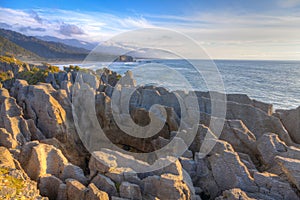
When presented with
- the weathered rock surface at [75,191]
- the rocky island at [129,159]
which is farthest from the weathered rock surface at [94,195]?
the weathered rock surface at [75,191]

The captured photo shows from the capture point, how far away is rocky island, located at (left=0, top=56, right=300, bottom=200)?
9.68 meters

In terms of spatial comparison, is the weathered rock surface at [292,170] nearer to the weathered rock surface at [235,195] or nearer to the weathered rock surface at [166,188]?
the weathered rock surface at [235,195]

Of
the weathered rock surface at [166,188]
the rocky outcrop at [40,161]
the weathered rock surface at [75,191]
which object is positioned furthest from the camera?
the rocky outcrop at [40,161]

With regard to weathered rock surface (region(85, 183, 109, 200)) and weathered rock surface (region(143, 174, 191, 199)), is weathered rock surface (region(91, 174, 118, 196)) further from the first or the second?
weathered rock surface (region(143, 174, 191, 199))

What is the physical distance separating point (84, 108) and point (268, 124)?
1500 cm

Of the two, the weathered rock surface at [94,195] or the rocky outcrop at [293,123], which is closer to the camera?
the weathered rock surface at [94,195]

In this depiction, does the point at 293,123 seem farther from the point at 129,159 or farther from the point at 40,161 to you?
the point at 40,161

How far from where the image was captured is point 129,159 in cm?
1185

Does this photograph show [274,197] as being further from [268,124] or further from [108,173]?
[268,124]

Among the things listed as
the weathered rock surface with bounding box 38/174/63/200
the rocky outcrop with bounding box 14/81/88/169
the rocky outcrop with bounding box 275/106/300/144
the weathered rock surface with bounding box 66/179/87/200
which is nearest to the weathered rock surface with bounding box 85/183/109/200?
the weathered rock surface with bounding box 66/179/87/200

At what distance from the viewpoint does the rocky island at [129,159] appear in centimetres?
968

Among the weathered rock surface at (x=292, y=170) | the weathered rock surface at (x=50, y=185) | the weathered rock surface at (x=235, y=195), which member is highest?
the weathered rock surface at (x=292, y=170)

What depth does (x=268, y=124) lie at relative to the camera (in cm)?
1900

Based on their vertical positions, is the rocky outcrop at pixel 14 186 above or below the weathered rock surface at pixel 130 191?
above
